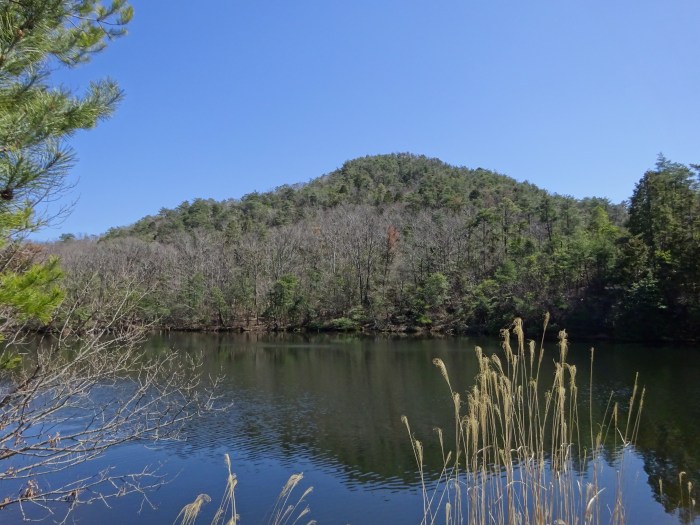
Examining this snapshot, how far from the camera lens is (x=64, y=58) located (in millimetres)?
3240

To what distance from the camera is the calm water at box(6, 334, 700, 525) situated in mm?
9938

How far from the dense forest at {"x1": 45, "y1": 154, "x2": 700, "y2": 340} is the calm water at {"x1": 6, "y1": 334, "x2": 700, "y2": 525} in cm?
553

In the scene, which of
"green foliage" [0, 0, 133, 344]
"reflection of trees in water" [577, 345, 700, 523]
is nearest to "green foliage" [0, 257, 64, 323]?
"green foliage" [0, 0, 133, 344]

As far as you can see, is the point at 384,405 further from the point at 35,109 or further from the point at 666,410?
the point at 35,109

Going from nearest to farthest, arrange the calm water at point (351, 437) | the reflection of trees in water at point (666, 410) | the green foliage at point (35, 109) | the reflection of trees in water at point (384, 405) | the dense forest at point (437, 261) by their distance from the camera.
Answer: the green foliage at point (35, 109), the calm water at point (351, 437), the reflection of trees in water at point (666, 410), the reflection of trees in water at point (384, 405), the dense forest at point (437, 261)

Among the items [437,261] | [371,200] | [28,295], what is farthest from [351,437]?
[371,200]

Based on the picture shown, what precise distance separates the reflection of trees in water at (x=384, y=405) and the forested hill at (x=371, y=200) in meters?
26.2

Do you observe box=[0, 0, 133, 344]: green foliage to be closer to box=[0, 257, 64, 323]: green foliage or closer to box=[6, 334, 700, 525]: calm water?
box=[0, 257, 64, 323]: green foliage

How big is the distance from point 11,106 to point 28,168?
13.3 inches

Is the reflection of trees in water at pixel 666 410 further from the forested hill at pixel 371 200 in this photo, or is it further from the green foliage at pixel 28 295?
the forested hill at pixel 371 200

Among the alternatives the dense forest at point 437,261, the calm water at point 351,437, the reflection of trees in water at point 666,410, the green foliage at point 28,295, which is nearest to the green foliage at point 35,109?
the green foliage at point 28,295

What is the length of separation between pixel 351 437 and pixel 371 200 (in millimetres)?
58565

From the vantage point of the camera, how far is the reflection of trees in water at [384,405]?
12.1 metres

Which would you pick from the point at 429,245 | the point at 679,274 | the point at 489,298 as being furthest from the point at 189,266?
the point at 679,274
